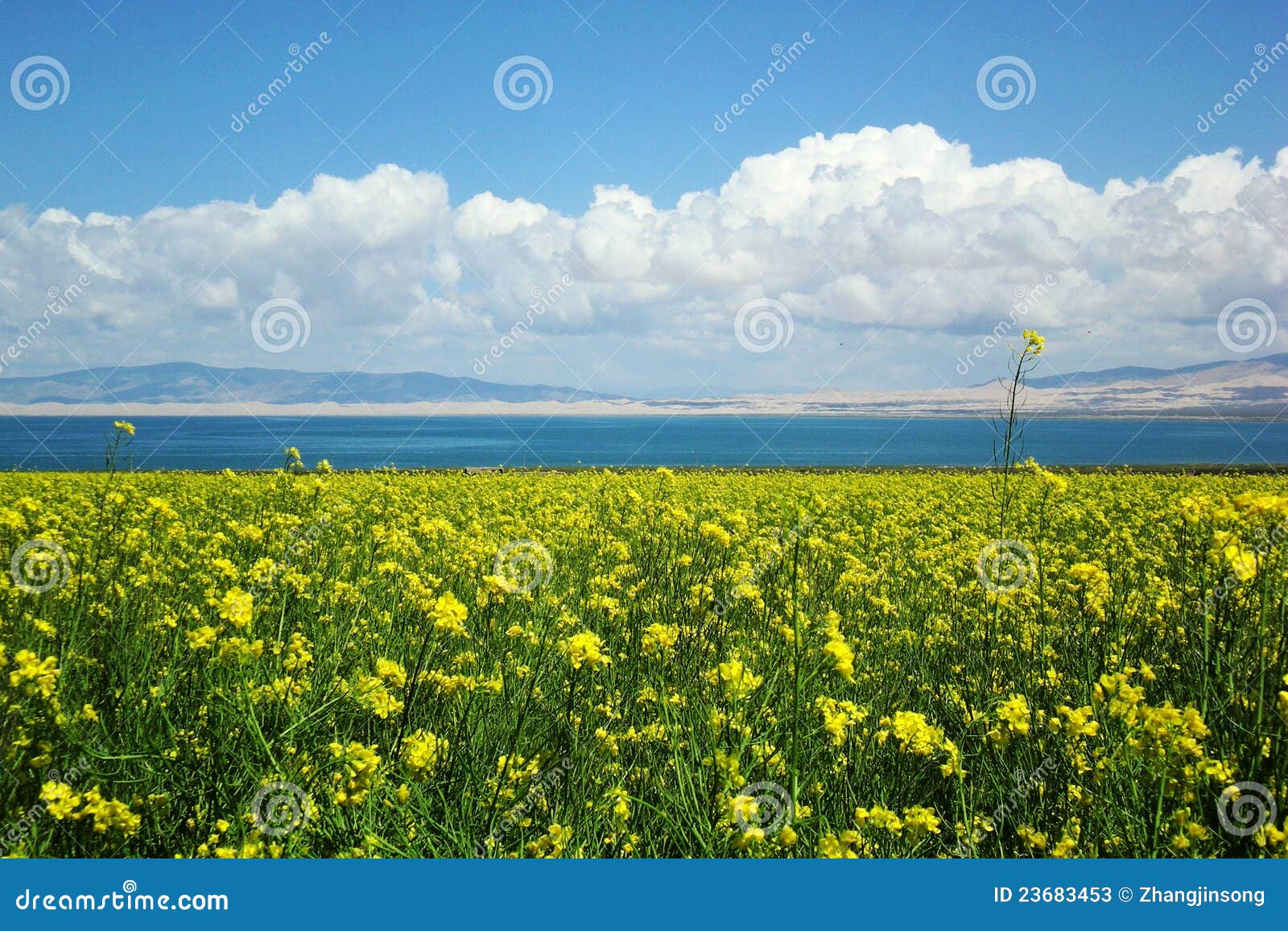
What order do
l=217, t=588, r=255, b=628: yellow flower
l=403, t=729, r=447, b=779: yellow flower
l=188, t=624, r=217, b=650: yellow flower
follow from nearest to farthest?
l=403, t=729, r=447, b=779: yellow flower
l=217, t=588, r=255, b=628: yellow flower
l=188, t=624, r=217, b=650: yellow flower

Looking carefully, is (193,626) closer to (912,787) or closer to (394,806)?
(394,806)

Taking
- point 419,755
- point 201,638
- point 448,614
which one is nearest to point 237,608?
point 201,638

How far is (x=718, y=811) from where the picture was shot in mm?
2395

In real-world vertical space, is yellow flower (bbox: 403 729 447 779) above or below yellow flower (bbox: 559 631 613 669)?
below

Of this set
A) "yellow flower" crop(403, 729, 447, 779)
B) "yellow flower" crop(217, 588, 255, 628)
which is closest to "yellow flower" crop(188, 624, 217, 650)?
"yellow flower" crop(217, 588, 255, 628)

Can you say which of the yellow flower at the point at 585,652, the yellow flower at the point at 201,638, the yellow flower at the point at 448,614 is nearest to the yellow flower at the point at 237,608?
the yellow flower at the point at 201,638

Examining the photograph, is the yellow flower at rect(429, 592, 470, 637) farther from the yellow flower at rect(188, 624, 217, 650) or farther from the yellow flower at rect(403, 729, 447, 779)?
the yellow flower at rect(188, 624, 217, 650)

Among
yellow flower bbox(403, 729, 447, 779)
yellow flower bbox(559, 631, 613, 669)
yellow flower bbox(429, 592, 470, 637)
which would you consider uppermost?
yellow flower bbox(429, 592, 470, 637)

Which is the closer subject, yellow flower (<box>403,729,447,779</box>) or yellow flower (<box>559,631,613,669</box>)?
yellow flower (<box>403,729,447,779</box>)

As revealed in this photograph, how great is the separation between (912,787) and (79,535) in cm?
811

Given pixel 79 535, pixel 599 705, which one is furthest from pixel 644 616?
pixel 79 535

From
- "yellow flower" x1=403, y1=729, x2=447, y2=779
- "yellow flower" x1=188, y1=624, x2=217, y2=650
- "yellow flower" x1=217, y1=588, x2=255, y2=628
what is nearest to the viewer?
"yellow flower" x1=403, y1=729, x2=447, y2=779

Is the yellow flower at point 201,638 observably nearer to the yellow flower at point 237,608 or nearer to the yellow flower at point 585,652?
the yellow flower at point 237,608

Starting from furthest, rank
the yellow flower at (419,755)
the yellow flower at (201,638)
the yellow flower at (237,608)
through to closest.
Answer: the yellow flower at (201,638) → the yellow flower at (237,608) → the yellow flower at (419,755)
